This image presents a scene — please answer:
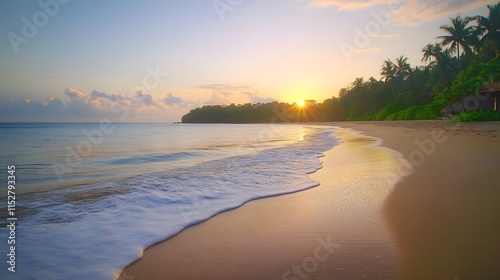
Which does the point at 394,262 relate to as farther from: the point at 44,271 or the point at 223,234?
the point at 44,271

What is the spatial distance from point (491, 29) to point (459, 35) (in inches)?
147

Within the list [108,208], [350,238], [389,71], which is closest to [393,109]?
[389,71]

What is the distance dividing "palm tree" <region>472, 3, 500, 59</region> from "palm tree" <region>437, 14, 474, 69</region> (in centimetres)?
172

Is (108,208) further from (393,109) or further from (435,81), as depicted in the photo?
(393,109)

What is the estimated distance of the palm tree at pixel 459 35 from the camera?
39.2 metres

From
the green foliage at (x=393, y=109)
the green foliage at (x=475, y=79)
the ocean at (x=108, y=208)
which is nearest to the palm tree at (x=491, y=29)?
the green foliage at (x=475, y=79)

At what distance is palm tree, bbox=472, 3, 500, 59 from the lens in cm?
3544

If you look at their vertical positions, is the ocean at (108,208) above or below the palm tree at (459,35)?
below

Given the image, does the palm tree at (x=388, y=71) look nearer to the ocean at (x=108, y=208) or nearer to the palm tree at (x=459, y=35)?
the palm tree at (x=459, y=35)

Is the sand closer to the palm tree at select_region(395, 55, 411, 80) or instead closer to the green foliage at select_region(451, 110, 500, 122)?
the green foliage at select_region(451, 110, 500, 122)

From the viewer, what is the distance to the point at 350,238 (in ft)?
9.45

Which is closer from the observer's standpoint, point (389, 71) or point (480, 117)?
point (480, 117)

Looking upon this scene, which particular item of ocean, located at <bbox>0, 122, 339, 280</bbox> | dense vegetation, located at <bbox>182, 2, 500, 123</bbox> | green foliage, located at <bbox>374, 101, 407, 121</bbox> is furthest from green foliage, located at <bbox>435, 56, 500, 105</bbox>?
green foliage, located at <bbox>374, 101, 407, 121</bbox>

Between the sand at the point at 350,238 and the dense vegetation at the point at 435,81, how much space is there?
24.6 meters
